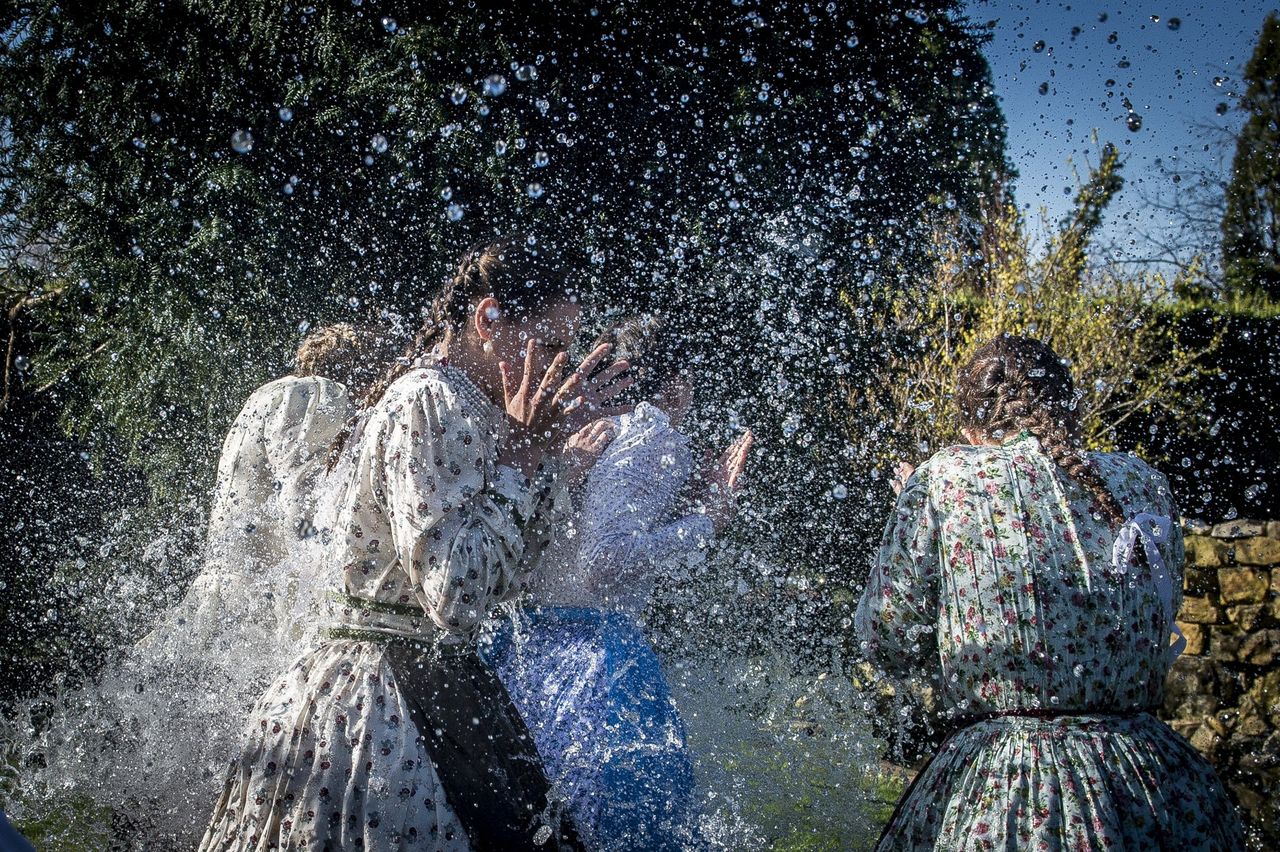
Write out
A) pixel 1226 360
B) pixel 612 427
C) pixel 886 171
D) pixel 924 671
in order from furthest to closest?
pixel 886 171 < pixel 1226 360 < pixel 612 427 < pixel 924 671

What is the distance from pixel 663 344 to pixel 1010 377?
410 centimetres

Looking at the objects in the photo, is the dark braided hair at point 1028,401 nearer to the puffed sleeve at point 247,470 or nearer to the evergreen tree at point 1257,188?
the puffed sleeve at point 247,470

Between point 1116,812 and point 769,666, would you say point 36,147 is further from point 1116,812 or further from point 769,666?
point 1116,812

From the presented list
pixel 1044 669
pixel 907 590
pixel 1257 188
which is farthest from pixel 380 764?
pixel 1257 188

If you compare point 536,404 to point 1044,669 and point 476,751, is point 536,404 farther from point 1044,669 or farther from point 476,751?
point 1044,669

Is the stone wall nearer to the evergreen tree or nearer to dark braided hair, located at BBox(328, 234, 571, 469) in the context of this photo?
the evergreen tree

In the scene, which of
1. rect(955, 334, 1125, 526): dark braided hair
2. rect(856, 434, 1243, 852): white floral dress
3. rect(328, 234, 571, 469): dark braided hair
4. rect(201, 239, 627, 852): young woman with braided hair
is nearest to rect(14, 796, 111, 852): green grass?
rect(201, 239, 627, 852): young woman with braided hair

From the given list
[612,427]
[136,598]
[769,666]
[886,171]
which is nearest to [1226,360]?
[886,171]

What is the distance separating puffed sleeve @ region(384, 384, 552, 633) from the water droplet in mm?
3417

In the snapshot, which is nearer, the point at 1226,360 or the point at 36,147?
the point at 36,147

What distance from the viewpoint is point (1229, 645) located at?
5449 mm

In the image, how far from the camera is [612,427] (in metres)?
2.66

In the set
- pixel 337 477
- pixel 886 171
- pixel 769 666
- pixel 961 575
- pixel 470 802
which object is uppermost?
pixel 886 171

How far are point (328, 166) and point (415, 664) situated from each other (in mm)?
4220
